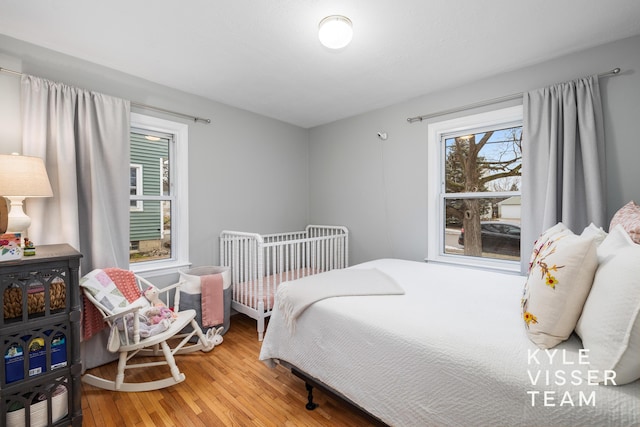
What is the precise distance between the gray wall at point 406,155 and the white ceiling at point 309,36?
0.14 metres

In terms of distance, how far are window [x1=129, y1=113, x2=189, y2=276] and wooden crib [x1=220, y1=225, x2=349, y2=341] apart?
469 mm

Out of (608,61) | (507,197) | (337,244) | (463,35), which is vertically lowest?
(337,244)

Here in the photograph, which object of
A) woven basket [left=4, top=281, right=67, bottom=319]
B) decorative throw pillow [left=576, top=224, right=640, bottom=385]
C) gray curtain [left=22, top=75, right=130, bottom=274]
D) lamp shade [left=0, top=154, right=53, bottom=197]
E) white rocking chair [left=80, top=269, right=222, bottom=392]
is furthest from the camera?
gray curtain [left=22, top=75, right=130, bottom=274]

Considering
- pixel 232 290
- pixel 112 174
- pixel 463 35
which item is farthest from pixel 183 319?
pixel 463 35

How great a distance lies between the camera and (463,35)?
6.32 feet

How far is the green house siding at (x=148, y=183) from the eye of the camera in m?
2.68

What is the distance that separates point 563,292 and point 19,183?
2.68m

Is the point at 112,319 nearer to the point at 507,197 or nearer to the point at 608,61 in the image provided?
the point at 507,197

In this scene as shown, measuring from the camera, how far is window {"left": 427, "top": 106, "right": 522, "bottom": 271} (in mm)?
2568

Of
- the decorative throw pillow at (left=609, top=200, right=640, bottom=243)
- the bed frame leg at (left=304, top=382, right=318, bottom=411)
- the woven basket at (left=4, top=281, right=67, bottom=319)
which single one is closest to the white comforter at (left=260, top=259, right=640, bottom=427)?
the bed frame leg at (left=304, top=382, right=318, bottom=411)

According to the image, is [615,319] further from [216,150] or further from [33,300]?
[216,150]

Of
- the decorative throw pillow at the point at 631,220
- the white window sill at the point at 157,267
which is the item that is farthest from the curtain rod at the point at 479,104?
the white window sill at the point at 157,267

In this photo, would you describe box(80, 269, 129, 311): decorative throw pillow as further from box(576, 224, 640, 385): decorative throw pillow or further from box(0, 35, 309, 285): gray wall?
box(576, 224, 640, 385): decorative throw pillow

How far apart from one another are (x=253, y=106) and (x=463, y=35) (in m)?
2.13
